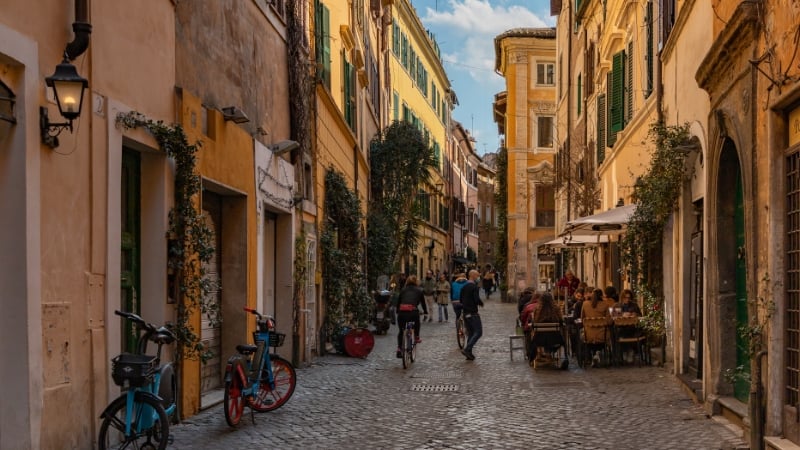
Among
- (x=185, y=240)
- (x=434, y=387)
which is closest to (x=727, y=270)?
(x=434, y=387)

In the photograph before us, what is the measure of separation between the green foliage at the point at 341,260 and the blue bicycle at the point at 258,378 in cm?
813

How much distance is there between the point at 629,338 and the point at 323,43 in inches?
331

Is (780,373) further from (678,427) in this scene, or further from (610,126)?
(610,126)

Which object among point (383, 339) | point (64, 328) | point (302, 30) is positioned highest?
point (302, 30)

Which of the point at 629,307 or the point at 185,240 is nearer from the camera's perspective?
the point at 185,240

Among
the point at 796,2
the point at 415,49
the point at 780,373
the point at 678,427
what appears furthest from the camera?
the point at 415,49

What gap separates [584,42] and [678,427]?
20.8m

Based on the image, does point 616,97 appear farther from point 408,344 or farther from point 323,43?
point 408,344

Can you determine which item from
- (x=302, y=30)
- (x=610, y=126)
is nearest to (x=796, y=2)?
(x=302, y=30)

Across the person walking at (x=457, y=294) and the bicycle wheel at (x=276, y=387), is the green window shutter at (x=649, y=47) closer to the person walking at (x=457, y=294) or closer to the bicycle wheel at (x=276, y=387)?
the person walking at (x=457, y=294)

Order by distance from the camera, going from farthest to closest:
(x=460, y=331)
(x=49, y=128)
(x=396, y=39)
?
(x=396, y=39)
(x=460, y=331)
(x=49, y=128)

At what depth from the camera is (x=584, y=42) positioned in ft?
97.3

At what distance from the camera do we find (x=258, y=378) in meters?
11.0

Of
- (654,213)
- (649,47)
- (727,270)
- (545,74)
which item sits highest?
(545,74)
